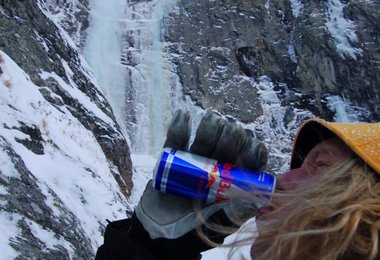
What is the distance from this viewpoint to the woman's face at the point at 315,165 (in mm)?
1188

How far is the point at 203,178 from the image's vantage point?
154 centimetres

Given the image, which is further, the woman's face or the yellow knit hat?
the woman's face

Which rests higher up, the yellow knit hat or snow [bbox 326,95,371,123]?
the yellow knit hat

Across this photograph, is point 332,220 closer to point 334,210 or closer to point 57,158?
point 334,210

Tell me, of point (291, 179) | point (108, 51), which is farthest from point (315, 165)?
point (108, 51)

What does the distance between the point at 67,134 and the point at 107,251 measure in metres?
4.72

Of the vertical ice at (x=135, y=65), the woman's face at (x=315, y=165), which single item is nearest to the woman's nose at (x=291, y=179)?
the woman's face at (x=315, y=165)

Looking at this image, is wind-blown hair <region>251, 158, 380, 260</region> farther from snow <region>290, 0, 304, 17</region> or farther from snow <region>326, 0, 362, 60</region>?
snow <region>290, 0, 304, 17</region>

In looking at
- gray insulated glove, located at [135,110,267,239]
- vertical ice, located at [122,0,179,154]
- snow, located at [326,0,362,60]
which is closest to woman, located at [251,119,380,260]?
gray insulated glove, located at [135,110,267,239]

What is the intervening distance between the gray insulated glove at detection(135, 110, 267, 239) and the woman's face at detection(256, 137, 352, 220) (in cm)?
11

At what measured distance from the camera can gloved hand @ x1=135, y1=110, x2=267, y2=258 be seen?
54.8 inches

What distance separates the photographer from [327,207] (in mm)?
1017

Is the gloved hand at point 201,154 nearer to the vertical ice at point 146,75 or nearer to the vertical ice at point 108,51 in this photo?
the vertical ice at point 146,75

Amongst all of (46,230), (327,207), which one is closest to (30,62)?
(46,230)
